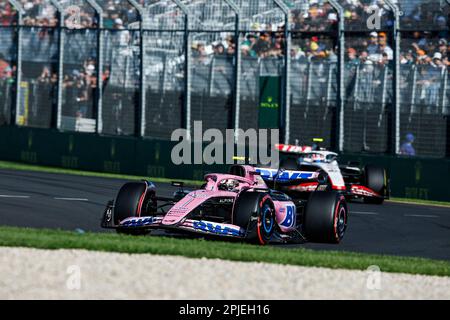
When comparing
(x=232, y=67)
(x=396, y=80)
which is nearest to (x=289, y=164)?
(x=396, y=80)

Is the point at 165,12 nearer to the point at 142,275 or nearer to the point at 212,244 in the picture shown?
the point at 212,244

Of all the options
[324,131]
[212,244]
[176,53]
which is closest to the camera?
[212,244]

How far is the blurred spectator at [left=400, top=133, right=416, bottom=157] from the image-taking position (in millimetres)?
24000

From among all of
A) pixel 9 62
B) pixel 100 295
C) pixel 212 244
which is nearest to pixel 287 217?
pixel 212 244

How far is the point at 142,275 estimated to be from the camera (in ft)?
31.9

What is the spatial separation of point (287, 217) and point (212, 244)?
215 cm

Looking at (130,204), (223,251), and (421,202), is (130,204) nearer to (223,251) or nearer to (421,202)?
(223,251)

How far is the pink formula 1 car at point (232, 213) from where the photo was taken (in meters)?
13.1

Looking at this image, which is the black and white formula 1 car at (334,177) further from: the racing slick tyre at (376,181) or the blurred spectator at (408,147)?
the blurred spectator at (408,147)

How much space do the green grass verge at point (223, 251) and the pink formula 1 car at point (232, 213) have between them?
0.33m

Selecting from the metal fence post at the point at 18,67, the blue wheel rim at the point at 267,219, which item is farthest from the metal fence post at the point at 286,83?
the blue wheel rim at the point at 267,219

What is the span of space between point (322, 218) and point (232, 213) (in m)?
1.28

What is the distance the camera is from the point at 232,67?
1031 inches

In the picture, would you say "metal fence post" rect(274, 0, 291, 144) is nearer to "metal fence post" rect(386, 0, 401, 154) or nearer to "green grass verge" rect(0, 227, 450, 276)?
"metal fence post" rect(386, 0, 401, 154)
